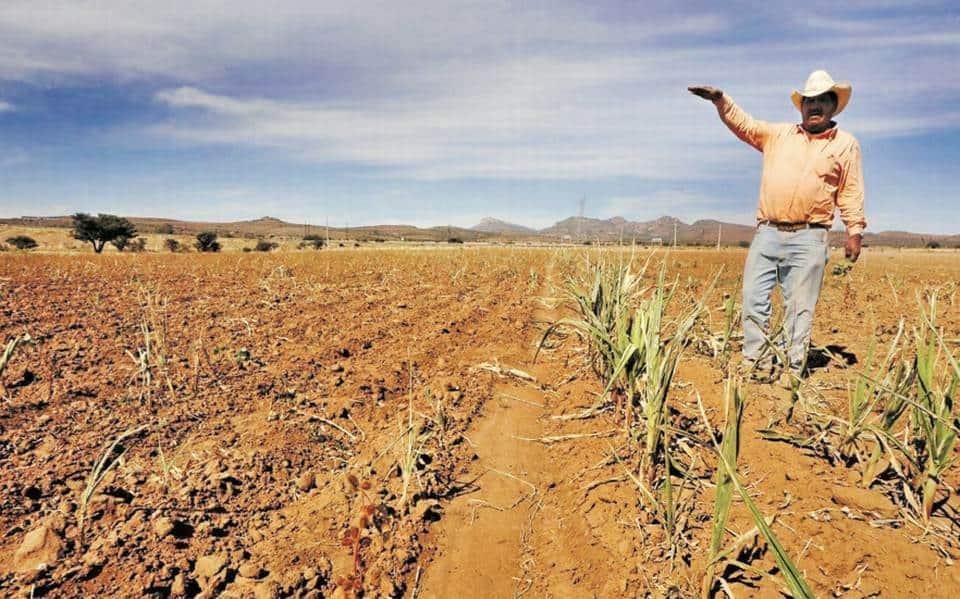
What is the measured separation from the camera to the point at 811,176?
3.25m

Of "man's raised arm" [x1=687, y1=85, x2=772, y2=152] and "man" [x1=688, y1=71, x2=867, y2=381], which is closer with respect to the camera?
"man" [x1=688, y1=71, x2=867, y2=381]

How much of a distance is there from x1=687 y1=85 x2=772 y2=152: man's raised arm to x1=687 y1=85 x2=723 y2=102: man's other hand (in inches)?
0.5

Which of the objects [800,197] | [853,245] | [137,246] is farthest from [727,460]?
[137,246]

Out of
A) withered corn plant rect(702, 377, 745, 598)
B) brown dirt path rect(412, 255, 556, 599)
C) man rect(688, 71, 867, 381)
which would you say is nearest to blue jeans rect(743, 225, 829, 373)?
man rect(688, 71, 867, 381)

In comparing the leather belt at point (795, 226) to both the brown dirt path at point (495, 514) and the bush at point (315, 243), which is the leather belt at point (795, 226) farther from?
the bush at point (315, 243)

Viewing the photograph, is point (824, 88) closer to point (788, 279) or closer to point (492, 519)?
point (788, 279)

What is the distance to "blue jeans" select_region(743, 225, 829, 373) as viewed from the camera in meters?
3.36

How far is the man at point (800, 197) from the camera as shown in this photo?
321 centimetres

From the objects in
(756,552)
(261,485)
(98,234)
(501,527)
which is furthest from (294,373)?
(98,234)

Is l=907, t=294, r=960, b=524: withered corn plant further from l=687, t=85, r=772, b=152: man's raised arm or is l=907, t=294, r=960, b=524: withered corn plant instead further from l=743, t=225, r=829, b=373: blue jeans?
l=687, t=85, r=772, b=152: man's raised arm

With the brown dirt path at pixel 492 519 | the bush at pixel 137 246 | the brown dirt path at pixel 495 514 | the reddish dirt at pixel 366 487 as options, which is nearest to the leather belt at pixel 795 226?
the reddish dirt at pixel 366 487

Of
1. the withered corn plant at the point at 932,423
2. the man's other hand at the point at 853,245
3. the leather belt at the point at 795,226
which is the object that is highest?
the leather belt at the point at 795,226

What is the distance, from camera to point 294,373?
11.0ft

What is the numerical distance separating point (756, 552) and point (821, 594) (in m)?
0.18
